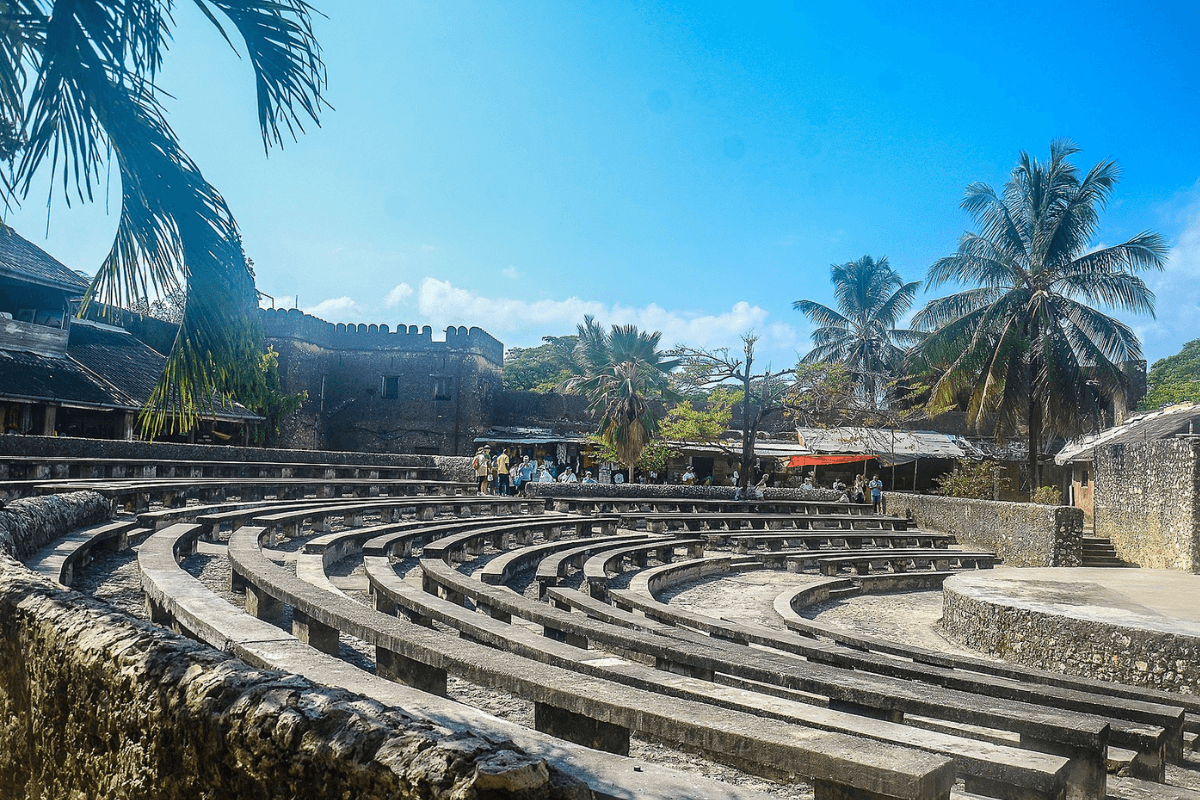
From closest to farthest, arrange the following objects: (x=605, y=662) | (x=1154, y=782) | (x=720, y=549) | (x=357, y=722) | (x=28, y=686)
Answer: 1. (x=357, y=722)
2. (x=28, y=686)
3. (x=605, y=662)
4. (x=1154, y=782)
5. (x=720, y=549)

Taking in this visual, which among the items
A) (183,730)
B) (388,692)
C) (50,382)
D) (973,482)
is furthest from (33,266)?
(973,482)

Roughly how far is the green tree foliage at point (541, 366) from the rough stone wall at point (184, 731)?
43182mm

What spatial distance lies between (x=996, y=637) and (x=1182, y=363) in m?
57.9

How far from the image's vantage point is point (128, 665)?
2602mm

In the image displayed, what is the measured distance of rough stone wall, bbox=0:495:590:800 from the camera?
174 centimetres

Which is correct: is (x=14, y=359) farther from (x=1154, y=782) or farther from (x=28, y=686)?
(x=1154, y=782)

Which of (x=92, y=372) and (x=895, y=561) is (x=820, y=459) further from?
(x=92, y=372)

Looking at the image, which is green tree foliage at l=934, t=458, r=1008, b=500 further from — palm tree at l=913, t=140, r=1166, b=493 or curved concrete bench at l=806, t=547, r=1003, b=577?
curved concrete bench at l=806, t=547, r=1003, b=577

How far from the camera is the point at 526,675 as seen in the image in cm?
340

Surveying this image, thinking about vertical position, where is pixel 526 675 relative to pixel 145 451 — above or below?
below

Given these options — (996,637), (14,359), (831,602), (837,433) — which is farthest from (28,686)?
(837,433)

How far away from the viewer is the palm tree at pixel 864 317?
4319 cm

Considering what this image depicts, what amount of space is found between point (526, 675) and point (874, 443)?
85.0ft

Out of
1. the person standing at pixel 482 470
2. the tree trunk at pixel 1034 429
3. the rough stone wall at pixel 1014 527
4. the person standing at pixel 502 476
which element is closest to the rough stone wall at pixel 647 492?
the person standing at pixel 502 476
